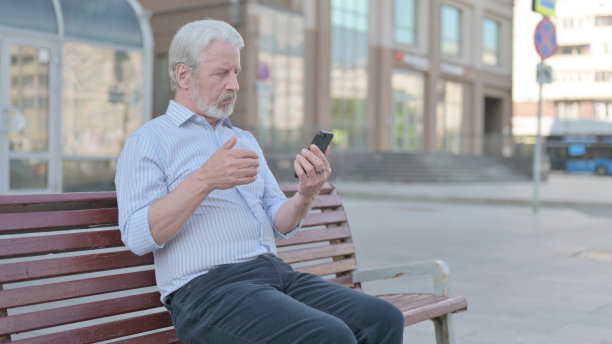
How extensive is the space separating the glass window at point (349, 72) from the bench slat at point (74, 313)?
2917cm

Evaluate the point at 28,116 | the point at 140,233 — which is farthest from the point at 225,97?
the point at 28,116

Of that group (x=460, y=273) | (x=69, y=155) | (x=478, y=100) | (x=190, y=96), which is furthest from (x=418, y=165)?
(x=190, y=96)

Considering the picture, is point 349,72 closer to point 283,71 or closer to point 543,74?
point 283,71

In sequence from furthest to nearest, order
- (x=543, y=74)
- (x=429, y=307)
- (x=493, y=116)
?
(x=493, y=116) → (x=543, y=74) → (x=429, y=307)

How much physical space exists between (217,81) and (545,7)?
39.0 feet

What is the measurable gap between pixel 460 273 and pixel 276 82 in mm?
23482

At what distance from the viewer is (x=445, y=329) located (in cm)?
342

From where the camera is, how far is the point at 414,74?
3825 cm

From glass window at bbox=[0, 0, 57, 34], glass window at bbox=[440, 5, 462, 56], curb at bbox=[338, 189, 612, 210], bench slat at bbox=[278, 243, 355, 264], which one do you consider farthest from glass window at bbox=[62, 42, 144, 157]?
glass window at bbox=[440, 5, 462, 56]

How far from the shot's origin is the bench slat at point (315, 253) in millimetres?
3398

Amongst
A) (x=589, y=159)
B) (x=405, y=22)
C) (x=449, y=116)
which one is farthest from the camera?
(x=589, y=159)

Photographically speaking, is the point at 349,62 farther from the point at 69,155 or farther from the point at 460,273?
the point at 460,273

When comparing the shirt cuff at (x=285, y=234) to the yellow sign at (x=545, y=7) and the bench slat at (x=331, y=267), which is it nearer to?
the bench slat at (x=331, y=267)

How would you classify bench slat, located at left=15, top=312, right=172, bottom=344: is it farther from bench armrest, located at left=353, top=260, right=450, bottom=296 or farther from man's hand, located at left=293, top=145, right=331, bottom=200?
bench armrest, located at left=353, top=260, right=450, bottom=296
